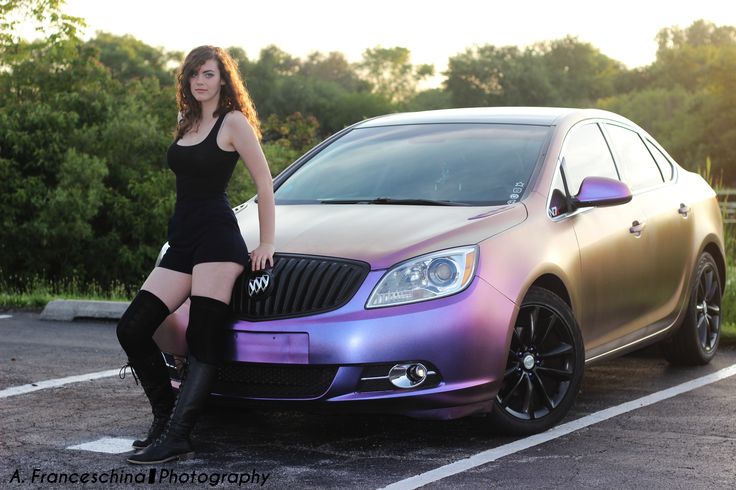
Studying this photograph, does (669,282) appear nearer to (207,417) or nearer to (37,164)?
(207,417)

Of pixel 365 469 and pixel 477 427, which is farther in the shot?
pixel 477 427

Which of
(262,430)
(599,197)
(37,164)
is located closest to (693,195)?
(599,197)

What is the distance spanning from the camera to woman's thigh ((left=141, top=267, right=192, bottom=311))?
5.55 meters

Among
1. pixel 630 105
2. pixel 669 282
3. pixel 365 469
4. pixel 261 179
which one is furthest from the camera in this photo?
pixel 630 105

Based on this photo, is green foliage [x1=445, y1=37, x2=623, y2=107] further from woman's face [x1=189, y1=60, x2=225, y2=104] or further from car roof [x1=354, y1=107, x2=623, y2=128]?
woman's face [x1=189, y1=60, x2=225, y2=104]

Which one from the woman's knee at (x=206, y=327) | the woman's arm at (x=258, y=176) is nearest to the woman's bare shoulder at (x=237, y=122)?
the woman's arm at (x=258, y=176)

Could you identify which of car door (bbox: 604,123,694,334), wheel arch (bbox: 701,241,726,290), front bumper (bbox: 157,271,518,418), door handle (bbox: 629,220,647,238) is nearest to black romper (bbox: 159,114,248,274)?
front bumper (bbox: 157,271,518,418)

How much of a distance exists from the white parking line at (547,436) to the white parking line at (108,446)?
4.80 ft

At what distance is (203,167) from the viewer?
549cm

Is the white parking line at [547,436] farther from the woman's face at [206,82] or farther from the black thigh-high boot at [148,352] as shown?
the woman's face at [206,82]

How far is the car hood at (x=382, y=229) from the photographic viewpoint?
5.52 metres

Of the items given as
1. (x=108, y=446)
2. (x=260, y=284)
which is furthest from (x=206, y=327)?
(x=108, y=446)

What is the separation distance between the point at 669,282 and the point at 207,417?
9.66ft

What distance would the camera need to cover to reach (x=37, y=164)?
96.9ft
